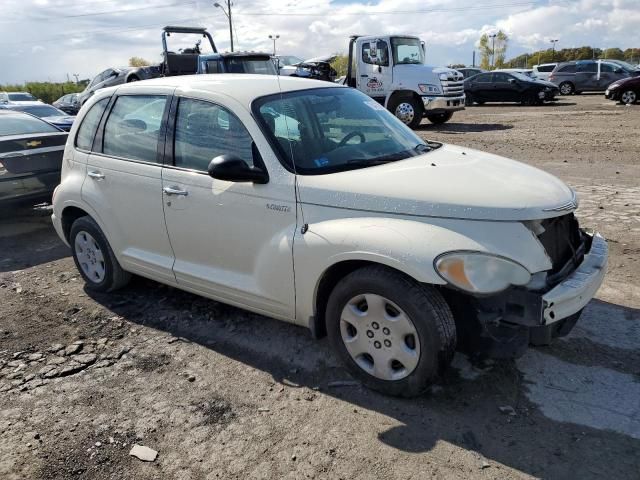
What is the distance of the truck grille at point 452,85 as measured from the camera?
15879 millimetres

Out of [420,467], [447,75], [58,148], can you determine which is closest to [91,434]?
[420,467]

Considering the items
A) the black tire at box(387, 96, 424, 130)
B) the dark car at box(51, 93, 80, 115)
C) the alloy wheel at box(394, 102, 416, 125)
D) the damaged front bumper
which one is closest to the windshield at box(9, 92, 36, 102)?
the dark car at box(51, 93, 80, 115)

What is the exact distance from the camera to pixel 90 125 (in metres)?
4.78

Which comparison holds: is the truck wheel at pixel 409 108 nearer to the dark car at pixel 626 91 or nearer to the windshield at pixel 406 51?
the windshield at pixel 406 51

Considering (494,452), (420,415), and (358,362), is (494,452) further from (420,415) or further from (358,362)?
(358,362)

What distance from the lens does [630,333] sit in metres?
3.83

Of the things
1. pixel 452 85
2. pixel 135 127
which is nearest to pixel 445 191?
pixel 135 127

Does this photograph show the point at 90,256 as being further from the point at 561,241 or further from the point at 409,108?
the point at 409,108

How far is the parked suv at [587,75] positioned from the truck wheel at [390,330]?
2761 centimetres

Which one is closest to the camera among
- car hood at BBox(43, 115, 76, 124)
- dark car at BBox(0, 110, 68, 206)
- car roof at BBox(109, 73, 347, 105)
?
car roof at BBox(109, 73, 347, 105)

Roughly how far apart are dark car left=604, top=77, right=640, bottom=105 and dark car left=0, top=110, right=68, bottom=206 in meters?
20.7

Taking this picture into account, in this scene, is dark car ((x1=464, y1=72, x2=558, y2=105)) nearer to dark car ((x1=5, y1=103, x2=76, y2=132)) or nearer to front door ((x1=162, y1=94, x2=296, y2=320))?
dark car ((x1=5, y1=103, x2=76, y2=132))

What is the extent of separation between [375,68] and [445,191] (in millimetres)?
13914

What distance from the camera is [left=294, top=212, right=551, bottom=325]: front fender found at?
9.34 ft
